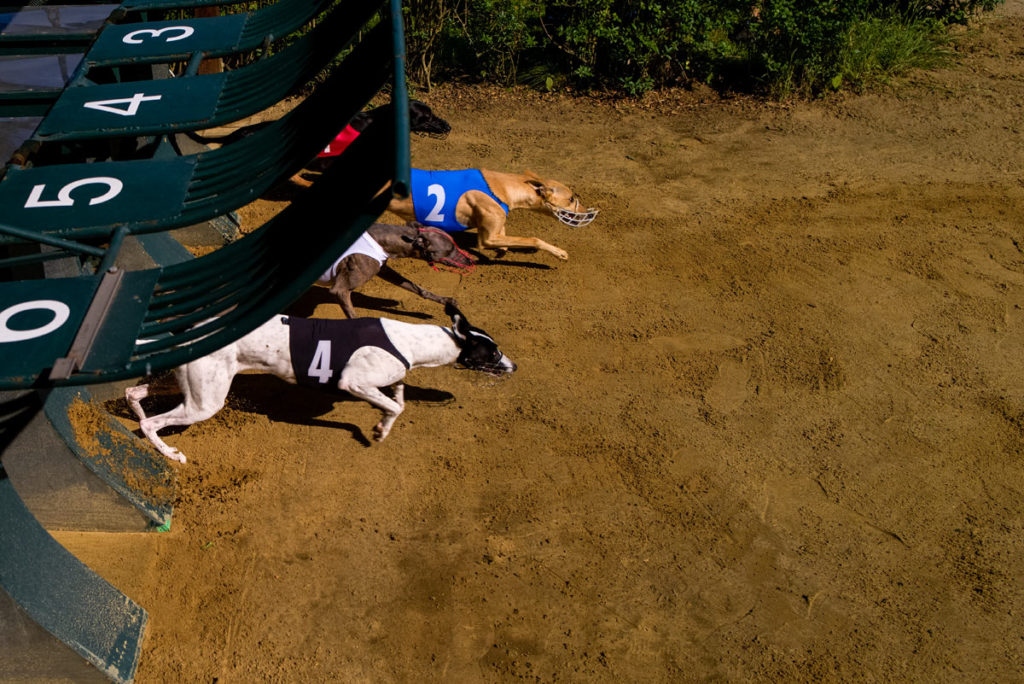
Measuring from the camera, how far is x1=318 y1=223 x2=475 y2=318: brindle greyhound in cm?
679

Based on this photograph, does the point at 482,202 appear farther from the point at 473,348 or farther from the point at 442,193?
the point at 473,348

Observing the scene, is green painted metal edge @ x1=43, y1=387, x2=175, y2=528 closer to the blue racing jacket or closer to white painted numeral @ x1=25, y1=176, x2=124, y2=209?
white painted numeral @ x1=25, y1=176, x2=124, y2=209

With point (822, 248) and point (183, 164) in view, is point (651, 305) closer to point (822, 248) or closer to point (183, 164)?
point (822, 248)

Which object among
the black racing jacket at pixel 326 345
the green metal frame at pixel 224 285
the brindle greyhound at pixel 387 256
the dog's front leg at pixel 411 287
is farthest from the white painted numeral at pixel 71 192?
the dog's front leg at pixel 411 287

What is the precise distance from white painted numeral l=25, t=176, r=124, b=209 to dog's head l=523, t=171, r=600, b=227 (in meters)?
4.83

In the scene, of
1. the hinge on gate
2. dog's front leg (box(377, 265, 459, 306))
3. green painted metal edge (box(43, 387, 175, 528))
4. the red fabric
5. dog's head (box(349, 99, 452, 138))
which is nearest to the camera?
the hinge on gate

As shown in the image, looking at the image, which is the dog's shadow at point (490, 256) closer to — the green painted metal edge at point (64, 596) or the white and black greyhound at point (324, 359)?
the white and black greyhound at point (324, 359)

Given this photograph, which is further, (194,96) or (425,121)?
(425,121)

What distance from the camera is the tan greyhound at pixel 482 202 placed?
25.7 ft

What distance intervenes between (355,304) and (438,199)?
1347 millimetres

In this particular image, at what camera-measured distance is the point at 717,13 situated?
→ 1152 cm

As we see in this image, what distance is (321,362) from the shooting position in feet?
18.7

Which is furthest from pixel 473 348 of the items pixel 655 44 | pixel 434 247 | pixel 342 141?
pixel 655 44

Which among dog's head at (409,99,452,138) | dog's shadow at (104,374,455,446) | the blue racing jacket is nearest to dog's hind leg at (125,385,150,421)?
dog's shadow at (104,374,455,446)
